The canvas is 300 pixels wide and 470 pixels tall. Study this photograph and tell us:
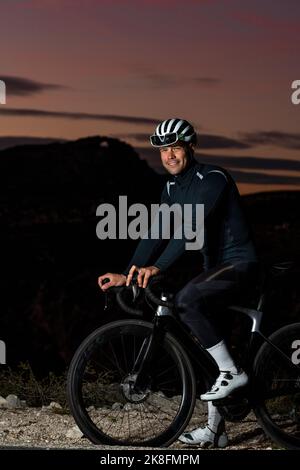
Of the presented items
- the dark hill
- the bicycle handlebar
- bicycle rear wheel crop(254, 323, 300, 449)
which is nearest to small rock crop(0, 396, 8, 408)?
the bicycle handlebar

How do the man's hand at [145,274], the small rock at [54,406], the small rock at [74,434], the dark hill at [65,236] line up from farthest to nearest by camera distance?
1. the dark hill at [65,236]
2. the small rock at [54,406]
3. the small rock at [74,434]
4. the man's hand at [145,274]

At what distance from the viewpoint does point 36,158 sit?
5184cm

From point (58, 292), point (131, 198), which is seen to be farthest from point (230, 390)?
point (131, 198)

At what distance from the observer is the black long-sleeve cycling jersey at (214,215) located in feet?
22.7

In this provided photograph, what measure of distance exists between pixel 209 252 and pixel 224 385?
948mm

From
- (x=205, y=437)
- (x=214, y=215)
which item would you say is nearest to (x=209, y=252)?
(x=214, y=215)

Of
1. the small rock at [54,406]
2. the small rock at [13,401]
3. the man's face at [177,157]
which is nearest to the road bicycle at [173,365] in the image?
the man's face at [177,157]

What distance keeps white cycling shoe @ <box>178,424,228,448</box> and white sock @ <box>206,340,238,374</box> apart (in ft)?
2.07

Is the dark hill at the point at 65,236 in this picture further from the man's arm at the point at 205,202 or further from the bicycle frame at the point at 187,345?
the man's arm at the point at 205,202

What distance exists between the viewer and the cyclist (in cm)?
696

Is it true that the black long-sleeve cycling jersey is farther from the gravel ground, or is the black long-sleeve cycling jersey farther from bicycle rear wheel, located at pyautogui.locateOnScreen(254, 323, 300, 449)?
the gravel ground

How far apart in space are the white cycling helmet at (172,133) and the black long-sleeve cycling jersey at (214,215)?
0.63 ft

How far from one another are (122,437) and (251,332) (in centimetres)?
137

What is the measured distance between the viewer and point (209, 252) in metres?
7.20
